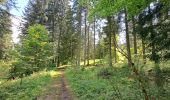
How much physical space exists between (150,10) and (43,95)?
357 inches

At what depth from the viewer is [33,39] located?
104 feet

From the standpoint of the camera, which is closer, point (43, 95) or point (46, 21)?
point (43, 95)

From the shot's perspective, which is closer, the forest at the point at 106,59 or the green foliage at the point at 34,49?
the forest at the point at 106,59

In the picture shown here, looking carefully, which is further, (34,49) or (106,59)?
(34,49)

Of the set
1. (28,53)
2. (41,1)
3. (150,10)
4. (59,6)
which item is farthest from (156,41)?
(59,6)

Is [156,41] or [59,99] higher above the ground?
[156,41]

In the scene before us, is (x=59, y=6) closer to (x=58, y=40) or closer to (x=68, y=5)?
(x=68, y=5)

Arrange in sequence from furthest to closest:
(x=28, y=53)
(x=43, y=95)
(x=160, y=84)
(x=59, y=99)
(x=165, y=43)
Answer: (x=28, y=53) → (x=43, y=95) → (x=59, y=99) → (x=165, y=43) → (x=160, y=84)

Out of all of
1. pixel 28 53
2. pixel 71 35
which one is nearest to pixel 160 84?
pixel 28 53

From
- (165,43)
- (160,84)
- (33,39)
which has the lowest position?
(160,84)

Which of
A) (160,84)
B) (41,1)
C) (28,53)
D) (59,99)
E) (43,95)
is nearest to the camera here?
(160,84)

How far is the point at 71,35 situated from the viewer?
55.9m

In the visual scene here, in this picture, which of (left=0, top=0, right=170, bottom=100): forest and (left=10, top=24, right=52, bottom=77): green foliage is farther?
(left=10, top=24, right=52, bottom=77): green foliage

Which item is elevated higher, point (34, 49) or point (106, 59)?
point (34, 49)
